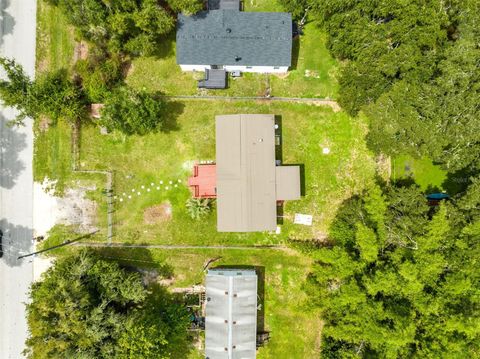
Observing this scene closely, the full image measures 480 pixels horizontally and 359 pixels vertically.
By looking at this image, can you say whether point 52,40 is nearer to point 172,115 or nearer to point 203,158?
point 172,115

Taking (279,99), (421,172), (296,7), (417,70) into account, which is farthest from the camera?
(279,99)

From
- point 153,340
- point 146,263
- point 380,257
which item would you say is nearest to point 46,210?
point 146,263

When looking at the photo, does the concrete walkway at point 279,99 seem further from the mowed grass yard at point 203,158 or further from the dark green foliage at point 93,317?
the dark green foliage at point 93,317

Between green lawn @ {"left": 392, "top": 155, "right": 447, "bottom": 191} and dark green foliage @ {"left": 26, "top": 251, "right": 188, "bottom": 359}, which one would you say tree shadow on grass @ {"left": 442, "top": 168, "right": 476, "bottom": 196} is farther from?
dark green foliage @ {"left": 26, "top": 251, "right": 188, "bottom": 359}

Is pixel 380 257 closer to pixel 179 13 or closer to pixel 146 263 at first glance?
pixel 146 263

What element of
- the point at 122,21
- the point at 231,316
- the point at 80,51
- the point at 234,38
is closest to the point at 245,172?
the point at 234,38

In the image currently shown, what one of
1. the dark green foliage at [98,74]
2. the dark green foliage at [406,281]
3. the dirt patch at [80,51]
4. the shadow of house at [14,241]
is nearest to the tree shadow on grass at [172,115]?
the dark green foliage at [98,74]
